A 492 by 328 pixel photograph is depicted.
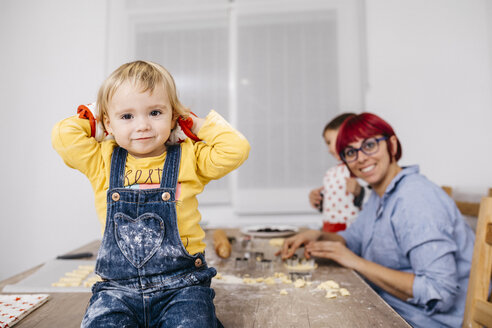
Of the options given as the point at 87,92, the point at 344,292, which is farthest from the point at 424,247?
the point at 87,92

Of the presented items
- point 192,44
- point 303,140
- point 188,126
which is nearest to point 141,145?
point 188,126

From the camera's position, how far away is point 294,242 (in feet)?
4.77

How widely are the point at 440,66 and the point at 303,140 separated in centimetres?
131

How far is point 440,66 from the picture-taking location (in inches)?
120

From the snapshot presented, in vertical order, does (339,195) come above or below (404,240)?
above

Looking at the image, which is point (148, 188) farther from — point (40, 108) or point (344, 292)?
point (40, 108)

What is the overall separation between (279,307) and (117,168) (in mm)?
515

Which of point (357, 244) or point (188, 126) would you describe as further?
point (357, 244)

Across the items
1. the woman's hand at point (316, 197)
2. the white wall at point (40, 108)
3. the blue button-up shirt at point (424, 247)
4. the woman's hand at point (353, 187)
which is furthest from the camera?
the white wall at point (40, 108)

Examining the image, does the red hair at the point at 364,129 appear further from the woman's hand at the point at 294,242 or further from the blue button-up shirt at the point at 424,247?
the woman's hand at the point at 294,242

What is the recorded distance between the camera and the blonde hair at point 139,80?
2.55 ft

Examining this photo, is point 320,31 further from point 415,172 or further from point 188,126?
point 188,126

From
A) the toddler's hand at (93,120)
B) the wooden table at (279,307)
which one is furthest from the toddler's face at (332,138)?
the toddler's hand at (93,120)

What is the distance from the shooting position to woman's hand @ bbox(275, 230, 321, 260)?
1.40 m
